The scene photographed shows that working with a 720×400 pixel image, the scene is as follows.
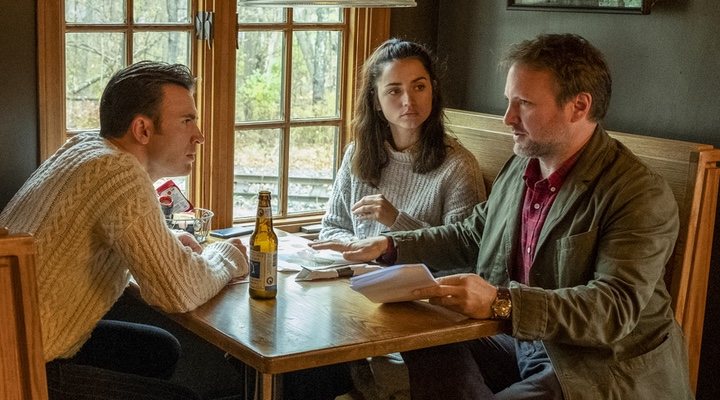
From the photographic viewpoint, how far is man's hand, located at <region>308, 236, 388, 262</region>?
2836 millimetres

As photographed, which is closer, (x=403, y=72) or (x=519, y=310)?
(x=519, y=310)

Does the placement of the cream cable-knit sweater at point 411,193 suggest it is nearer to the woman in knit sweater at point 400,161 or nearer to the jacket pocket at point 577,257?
the woman in knit sweater at point 400,161

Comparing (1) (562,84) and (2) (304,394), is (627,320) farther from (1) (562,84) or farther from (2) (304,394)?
(2) (304,394)

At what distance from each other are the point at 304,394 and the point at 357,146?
85cm

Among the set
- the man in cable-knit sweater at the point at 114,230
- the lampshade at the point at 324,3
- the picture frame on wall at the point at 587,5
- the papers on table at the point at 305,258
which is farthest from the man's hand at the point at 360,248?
the picture frame on wall at the point at 587,5

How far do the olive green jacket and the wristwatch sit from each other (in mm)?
19

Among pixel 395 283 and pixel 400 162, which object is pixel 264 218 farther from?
pixel 400 162

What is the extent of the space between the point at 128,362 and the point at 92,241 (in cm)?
58

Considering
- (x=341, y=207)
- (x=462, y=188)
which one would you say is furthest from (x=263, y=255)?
(x=341, y=207)

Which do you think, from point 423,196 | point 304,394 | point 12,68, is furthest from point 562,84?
point 12,68

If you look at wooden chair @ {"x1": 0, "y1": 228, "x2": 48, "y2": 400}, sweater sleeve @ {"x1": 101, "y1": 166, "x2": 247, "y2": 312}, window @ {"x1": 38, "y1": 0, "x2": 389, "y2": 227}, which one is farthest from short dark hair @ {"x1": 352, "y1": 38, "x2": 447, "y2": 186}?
wooden chair @ {"x1": 0, "y1": 228, "x2": 48, "y2": 400}

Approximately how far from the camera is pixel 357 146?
340 centimetres

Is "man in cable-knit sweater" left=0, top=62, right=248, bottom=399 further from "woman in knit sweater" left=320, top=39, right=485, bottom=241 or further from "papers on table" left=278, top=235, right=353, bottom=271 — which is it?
"woman in knit sweater" left=320, top=39, right=485, bottom=241

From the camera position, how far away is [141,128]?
249 centimetres
